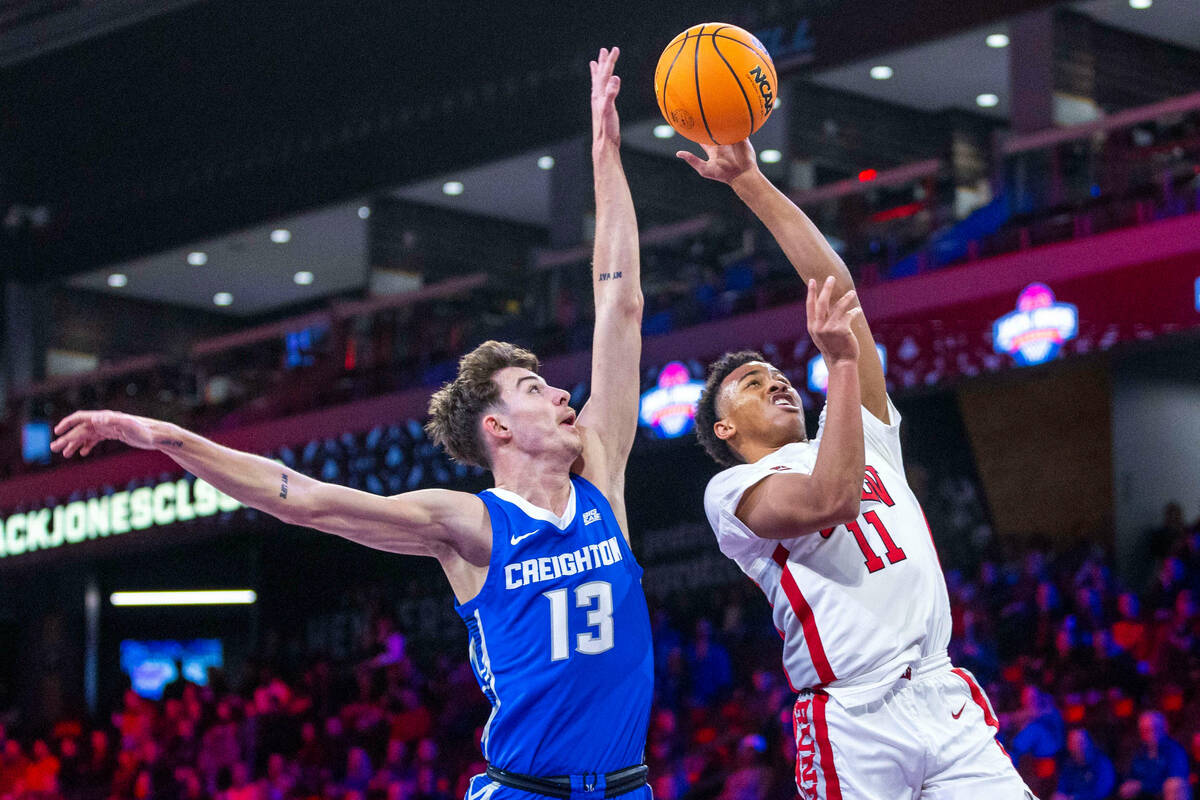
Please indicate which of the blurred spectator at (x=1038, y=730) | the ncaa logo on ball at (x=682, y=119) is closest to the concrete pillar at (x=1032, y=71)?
the blurred spectator at (x=1038, y=730)

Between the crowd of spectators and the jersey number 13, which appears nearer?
the jersey number 13

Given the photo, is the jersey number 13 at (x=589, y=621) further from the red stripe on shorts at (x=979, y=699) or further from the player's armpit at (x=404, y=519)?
the red stripe on shorts at (x=979, y=699)

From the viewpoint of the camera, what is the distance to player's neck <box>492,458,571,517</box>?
406cm

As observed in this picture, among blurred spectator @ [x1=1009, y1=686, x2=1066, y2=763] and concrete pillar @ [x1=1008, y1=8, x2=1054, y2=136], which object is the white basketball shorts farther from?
concrete pillar @ [x1=1008, y1=8, x2=1054, y2=136]

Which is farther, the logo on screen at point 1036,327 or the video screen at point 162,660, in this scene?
the video screen at point 162,660

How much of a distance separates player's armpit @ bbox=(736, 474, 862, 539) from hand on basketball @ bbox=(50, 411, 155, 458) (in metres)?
1.62

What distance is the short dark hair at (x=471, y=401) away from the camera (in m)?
4.21

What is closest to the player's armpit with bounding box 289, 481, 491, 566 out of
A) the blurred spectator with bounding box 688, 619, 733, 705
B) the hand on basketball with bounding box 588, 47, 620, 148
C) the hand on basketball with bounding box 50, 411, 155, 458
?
the hand on basketball with bounding box 50, 411, 155, 458

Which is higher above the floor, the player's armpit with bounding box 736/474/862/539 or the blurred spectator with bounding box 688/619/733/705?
the player's armpit with bounding box 736/474/862/539

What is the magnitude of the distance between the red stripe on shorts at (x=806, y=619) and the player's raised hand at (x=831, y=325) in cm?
67

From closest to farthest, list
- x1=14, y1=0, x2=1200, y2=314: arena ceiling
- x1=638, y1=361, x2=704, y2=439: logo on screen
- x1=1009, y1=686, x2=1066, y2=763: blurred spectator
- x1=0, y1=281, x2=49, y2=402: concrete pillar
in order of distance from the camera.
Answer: x1=1009, y1=686, x2=1066, y2=763: blurred spectator → x1=638, y1=361, x2=704, y2=439: logo on screen → x1=14, y1=0, x2=1200, y2=314: arena ceiling → x1=0, y1=281, x2=49, y2=402: concrete pillar

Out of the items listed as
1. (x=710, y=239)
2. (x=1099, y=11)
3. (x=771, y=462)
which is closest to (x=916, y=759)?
(x=771, y=462)

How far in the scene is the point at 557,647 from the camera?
12.7 ft

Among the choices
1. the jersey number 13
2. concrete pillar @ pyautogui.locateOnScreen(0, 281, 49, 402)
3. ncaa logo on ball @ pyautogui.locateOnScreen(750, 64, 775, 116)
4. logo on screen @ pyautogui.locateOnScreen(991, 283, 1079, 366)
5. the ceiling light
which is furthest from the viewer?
concrete pillar @ pyautogui.locateOnScreen(0, 281, 49, 402)
